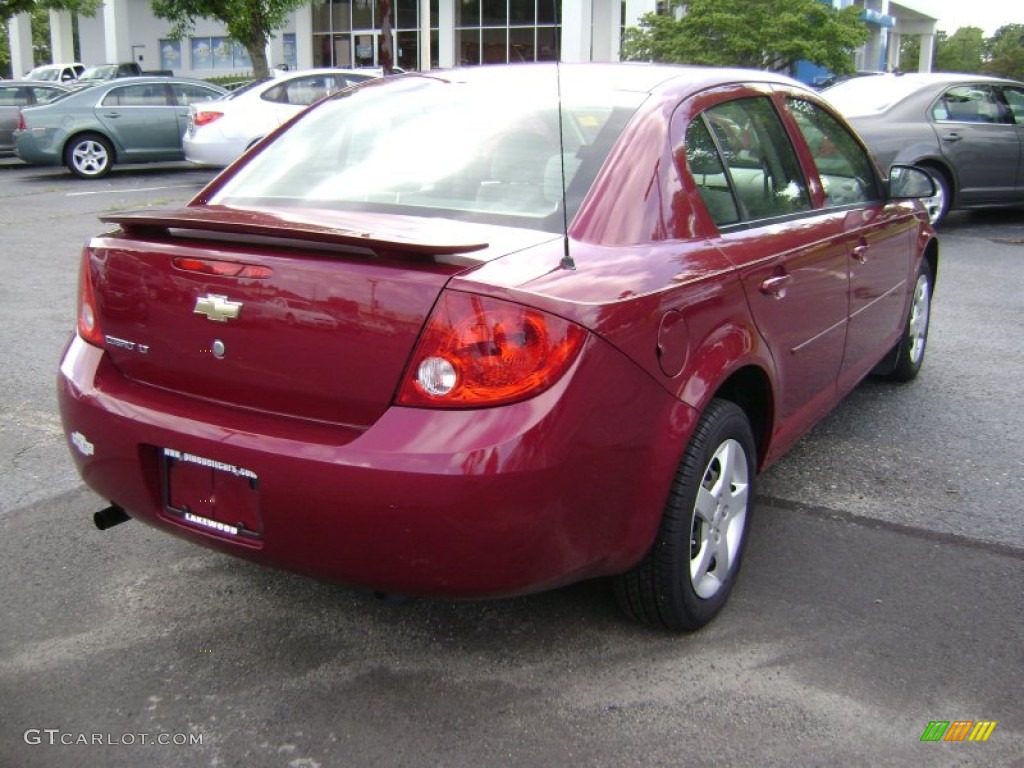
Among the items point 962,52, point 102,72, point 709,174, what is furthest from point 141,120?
point 962,52

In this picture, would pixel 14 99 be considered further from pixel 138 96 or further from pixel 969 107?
pixel 969 107

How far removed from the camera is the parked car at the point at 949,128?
10094mm

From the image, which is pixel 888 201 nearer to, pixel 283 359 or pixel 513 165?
pixel 513 165

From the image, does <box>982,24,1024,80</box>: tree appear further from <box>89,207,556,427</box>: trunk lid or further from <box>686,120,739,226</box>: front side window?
<box>89,207,556,427</box>: trunk lid

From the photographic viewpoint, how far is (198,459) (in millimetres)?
2633

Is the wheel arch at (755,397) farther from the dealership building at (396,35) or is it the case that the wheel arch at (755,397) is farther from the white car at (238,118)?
the dealership building at (396,35)

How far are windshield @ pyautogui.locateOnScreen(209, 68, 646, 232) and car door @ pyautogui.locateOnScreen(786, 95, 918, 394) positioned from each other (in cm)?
116

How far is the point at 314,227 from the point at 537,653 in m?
1.34

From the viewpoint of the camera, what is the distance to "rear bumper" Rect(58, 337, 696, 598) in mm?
2357

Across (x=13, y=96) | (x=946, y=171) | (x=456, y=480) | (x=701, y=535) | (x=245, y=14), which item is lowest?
(x=701, y=535)

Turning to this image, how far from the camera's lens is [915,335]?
550cm

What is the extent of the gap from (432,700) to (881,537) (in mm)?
1852

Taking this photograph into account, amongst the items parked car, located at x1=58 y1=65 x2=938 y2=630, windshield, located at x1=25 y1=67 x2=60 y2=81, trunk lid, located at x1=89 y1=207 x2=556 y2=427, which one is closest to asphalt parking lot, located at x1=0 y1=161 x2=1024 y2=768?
parked car, located at x1=58 y1=65 x2=938 y2=630

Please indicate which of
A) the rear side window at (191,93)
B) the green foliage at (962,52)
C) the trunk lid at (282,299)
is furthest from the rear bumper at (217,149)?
the green foliage at (962,52)
